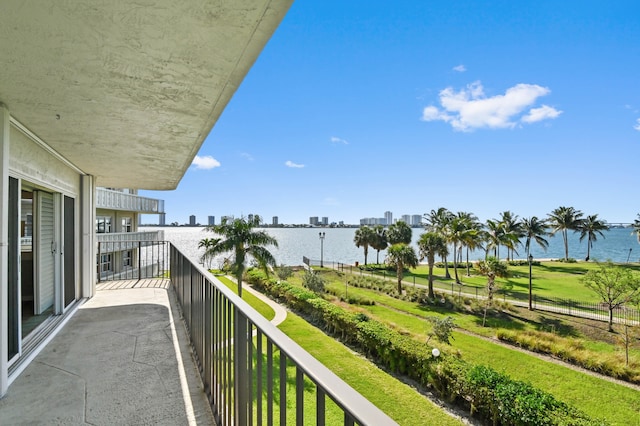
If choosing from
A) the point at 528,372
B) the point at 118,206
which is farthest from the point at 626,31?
the point at 118,206

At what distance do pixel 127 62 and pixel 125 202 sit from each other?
63.3 ft

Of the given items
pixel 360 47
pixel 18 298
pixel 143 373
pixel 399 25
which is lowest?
pixel 143 373

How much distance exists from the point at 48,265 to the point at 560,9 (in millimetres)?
18053

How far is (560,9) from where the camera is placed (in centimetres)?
1236

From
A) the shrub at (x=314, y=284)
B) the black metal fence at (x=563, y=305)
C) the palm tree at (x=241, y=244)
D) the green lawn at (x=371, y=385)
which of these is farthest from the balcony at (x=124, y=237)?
the black metal fence at (x=563, y=305)

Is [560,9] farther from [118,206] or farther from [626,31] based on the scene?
[118,206]

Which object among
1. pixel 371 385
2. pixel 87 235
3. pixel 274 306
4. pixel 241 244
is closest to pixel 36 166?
pixel 87 235

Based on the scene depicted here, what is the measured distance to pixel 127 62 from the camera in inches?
84.3

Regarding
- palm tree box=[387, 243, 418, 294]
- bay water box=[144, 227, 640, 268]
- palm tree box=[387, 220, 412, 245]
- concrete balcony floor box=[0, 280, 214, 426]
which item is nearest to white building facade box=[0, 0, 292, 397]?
concrete balcony floor box=[0, 280, 214, 426]

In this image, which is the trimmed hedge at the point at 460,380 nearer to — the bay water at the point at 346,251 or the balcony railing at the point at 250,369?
the bay water at the point at 346,251

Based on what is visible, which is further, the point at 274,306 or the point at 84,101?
the point at 274,306

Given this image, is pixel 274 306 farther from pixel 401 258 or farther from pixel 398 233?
pixel 398 233

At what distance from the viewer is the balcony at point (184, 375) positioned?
1.05m

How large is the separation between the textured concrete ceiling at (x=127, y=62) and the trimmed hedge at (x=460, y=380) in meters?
8.33
